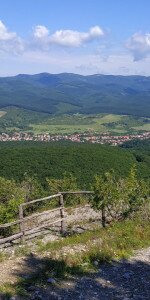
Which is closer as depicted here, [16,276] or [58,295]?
[58,295]

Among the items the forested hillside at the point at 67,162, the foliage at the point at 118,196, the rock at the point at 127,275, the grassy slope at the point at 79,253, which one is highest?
the foliage at the point at 118,196

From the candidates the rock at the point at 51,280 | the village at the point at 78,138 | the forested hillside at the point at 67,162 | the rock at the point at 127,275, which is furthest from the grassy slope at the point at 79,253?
the village at the point at 78,138

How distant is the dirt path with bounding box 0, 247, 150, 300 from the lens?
9.45 metres

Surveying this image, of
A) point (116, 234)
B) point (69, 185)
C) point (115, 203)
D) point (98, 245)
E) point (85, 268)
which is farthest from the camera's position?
A: point (69, 185)

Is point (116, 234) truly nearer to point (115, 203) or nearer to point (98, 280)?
point (115, 203)

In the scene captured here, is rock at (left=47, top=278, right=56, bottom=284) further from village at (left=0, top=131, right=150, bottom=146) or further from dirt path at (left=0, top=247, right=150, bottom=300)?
village at (left=0, top=131, right=150, bottom=146)

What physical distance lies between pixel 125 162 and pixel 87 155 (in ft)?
24.9

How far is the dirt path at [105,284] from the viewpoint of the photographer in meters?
9.45

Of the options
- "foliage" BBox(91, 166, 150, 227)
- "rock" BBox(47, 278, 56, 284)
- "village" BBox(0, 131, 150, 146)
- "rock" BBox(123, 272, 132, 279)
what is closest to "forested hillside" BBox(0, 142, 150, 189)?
"foliage" BBox(91, 166, 150, 227)

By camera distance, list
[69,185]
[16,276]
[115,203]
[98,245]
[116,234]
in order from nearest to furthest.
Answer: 1. [16,276]
2. [98,245]
3. [116,234]
4. [115,203]
5. [69,185]

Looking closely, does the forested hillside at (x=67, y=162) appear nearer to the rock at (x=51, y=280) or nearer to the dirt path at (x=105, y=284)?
the dirt path at (x=105, y=284)

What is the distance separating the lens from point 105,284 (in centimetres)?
1028

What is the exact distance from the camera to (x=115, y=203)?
619 inches

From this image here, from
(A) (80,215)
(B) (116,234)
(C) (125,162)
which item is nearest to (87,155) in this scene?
(C) (125,162)
